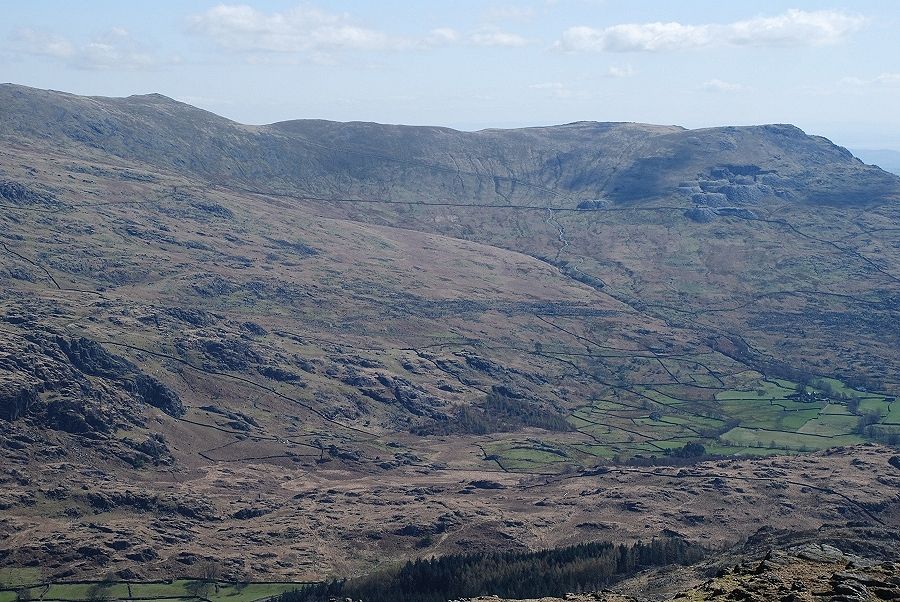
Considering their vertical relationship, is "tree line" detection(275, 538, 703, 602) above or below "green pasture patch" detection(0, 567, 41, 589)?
above

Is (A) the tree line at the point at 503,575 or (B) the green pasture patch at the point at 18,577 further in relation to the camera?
(B) the green pasture patch at the point at 18,577

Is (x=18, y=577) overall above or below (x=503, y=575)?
below

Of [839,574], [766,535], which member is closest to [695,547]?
[766,535]

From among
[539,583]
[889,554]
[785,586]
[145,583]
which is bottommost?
[145,583]

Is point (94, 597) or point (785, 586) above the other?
point (785, 586)

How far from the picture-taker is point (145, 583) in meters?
187

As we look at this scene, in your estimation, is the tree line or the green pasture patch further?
the green pasture patch

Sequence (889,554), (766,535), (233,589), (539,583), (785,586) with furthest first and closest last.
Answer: (233,589), (766,535), (539,583), (889,554), (785,586)

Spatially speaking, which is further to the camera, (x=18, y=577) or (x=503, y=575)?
(x=18, y=577)

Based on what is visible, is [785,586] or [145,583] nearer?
[785,586]

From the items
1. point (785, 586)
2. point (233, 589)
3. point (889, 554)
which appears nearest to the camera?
point (785, 586)

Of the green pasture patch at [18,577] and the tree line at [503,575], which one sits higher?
the tree line at [503,575]

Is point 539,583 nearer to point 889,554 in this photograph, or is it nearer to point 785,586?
point 889,554

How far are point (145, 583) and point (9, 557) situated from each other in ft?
80.4
